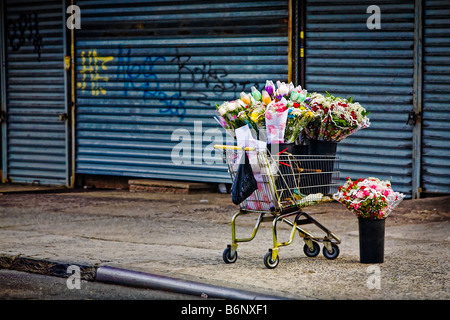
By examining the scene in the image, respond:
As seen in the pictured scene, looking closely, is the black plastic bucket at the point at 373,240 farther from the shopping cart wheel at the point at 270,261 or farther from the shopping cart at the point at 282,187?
the shopping cart wheel at the point at 270,261

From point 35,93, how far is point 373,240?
9281mm

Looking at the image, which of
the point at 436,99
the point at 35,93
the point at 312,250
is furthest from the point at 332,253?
the point at 35,93

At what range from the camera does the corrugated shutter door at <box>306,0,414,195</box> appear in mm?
11273

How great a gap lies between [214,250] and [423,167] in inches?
176

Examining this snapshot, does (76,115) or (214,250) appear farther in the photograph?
(76,115)

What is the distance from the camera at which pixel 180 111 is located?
1318 centimetres

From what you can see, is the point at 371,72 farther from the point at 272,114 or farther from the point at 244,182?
the point at 244,182

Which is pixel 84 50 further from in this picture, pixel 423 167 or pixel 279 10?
pixel 423 167

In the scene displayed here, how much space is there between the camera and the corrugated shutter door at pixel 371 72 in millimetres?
11273

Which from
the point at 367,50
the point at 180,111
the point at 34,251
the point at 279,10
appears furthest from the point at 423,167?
the point at 34,251

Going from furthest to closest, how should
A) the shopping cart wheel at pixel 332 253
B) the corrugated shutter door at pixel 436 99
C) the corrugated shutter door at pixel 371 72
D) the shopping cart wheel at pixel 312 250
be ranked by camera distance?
the corrugated shutter door at pixel 371 72 → the corrugated shutter door at pixel 436 99 → the shopping cart wheel at pixel 312 250 → the shopping cart wheel at pixel 332 253

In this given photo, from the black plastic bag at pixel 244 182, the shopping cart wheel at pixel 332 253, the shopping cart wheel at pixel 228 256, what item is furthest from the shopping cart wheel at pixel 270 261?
the shopping cart wheel at pixel 332 253

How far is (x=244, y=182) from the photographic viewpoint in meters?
7.05

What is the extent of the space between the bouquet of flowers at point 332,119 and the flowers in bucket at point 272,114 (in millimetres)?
139
